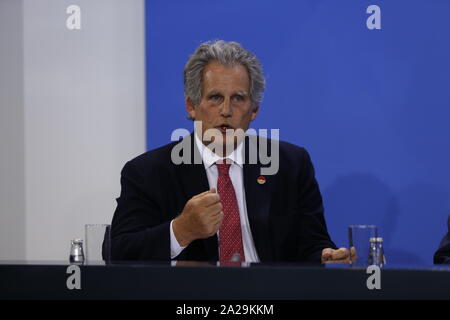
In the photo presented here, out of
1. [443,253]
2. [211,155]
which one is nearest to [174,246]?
[211,155]

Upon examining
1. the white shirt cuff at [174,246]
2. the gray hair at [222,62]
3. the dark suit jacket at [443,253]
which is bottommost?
the dark suit jacket at [443,253]

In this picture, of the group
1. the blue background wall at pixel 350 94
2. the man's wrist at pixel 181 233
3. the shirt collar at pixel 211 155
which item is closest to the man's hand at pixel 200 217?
the man's wrist at pixel 181 233

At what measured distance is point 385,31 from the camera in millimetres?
3223

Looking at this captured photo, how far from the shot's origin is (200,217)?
2.14 m

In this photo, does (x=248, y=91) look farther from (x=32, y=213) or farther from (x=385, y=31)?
(x=32, y=213)

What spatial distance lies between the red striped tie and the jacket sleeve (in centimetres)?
21

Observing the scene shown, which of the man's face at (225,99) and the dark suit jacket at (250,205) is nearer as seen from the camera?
the dark suit jacket at (250,205)

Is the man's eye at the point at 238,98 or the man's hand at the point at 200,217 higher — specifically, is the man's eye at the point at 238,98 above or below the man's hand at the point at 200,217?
A: above

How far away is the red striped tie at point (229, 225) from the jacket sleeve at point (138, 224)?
21 cm

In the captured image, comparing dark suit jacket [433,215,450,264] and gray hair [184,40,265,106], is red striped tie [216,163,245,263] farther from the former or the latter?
dark suit jacket [433,215,450,264]

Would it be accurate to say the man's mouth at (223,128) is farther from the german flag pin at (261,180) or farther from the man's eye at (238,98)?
the german flag pin at (261,180)

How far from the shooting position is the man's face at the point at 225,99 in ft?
8.51

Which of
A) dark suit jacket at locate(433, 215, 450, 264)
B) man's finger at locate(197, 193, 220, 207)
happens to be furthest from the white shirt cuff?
dark suit jacket at locate(433, 215, 450, 264)

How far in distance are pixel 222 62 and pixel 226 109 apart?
186 mm
